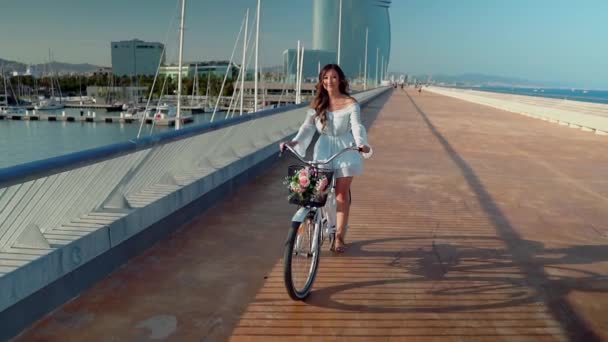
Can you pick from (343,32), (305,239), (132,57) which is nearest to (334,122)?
(305,239)

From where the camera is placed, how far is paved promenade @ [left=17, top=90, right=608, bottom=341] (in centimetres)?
329

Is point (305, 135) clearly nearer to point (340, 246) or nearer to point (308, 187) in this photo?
point (308, 187)

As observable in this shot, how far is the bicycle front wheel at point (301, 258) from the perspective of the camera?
346 cm

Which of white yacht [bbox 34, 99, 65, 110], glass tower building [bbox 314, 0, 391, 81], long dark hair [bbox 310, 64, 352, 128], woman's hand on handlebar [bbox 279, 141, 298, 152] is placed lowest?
white yacht [bbox 34, 99, 65, 110]

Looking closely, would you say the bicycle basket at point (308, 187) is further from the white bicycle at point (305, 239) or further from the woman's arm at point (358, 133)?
the woman's arm at point (358, 133)

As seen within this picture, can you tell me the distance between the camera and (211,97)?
414 feet

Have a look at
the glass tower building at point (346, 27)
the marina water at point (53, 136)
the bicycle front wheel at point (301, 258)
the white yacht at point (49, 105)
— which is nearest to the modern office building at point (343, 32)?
the glass tower building at point (346, 27)

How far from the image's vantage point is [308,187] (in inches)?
145

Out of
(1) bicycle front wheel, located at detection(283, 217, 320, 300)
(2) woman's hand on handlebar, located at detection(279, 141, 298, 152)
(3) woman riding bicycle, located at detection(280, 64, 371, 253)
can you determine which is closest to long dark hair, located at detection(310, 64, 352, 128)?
(3) woman riding bicycle, located at detection(280, 64, 371, 253)

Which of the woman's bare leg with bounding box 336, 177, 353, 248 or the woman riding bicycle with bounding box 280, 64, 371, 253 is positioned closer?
the woman riding bicycle with bounding box 280, 64, 371, 253

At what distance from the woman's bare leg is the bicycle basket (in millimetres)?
662

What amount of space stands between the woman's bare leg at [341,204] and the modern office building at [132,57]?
16837 cm

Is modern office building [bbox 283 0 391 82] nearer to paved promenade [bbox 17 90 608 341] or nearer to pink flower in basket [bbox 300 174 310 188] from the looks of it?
paved promenade [bbox 17 90 608 341]

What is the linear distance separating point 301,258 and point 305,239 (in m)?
0.15
